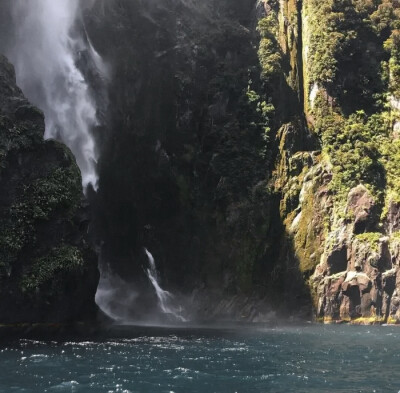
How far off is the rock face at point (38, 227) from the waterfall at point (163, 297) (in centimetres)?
788

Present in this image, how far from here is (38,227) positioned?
32.3 m

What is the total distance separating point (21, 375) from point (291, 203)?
1104 inches

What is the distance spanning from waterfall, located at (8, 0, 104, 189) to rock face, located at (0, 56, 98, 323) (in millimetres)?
9854

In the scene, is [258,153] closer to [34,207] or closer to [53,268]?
[34,207]

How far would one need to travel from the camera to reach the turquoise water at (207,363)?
17.9 m

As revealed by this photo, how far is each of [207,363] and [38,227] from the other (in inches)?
615

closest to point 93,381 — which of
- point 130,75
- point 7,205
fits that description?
point 7,205

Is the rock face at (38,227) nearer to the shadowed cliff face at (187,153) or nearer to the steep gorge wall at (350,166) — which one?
the shadowed cliff face at (187,153)

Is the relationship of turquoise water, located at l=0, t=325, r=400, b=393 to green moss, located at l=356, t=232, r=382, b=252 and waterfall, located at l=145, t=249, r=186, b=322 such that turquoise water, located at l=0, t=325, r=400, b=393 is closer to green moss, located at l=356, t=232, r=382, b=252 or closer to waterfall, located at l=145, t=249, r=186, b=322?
green moss, located at l=356, t=232, r=382, b=252

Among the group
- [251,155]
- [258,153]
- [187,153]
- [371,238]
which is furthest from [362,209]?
[187,153]

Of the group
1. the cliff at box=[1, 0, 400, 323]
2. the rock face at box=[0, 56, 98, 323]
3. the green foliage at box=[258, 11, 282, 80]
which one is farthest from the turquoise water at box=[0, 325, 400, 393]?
the green foliage at box=[258, 11, 282, 80]

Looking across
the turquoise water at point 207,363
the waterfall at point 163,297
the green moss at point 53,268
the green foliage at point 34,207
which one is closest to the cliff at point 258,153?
the waterfall at point 163,297

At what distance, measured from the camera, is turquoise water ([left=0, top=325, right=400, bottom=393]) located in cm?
1791

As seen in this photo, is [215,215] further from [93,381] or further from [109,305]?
[93,381]
